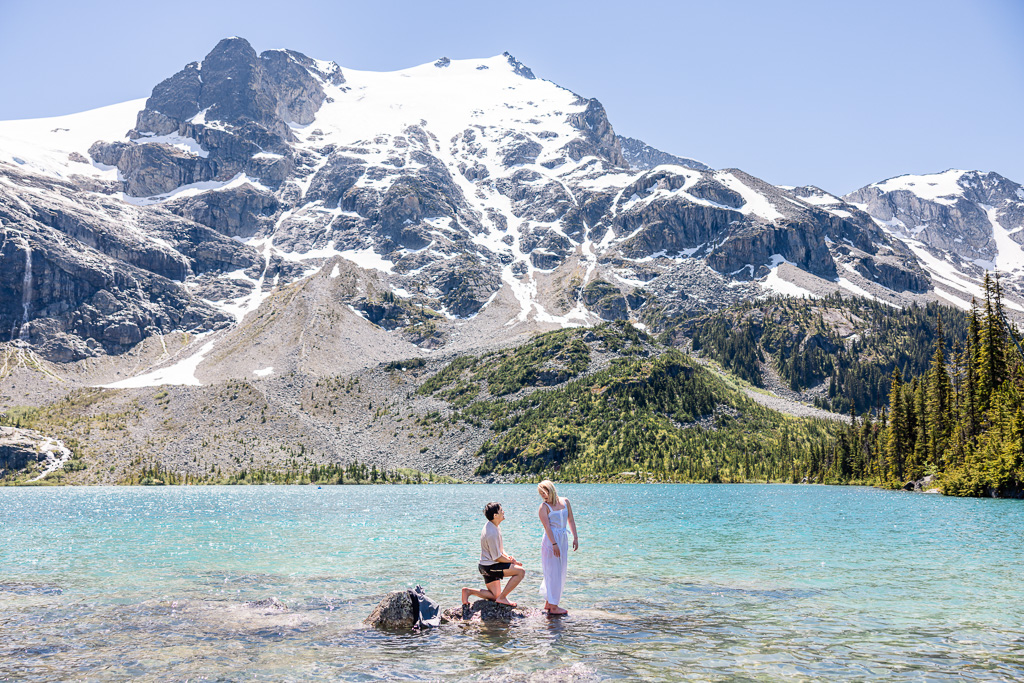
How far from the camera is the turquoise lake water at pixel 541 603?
15727 mm

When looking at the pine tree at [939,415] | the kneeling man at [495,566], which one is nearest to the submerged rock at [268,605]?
the kneeling man at [495,566]

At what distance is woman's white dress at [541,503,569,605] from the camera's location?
19781 mm

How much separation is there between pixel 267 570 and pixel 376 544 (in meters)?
10.1

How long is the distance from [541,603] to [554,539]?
15.8ft

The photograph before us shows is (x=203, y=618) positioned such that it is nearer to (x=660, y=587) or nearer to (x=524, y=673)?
(x=524, y=673)

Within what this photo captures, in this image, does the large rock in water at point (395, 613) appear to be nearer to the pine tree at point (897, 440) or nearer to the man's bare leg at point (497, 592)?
the man's bare leg at point (497, 592)

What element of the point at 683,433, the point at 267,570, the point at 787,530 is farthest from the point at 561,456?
the point at 267,570

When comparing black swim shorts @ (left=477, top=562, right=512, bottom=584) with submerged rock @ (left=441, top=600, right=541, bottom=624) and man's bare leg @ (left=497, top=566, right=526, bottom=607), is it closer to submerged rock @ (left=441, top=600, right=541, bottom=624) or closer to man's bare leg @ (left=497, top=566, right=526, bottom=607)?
man's bare leg @ (left=497, top=566, right=526, bottom=607)

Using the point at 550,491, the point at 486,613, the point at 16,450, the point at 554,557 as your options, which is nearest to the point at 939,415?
the point at 554,557

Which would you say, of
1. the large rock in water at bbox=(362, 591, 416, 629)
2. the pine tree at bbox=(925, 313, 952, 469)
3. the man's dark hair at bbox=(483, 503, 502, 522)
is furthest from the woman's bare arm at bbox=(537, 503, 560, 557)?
the pine tree at bbox=(925, 313, 952, 469)

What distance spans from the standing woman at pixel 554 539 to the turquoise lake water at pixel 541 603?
3.25 ft

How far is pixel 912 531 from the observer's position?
1751 inches

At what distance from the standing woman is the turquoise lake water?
99 centimetres

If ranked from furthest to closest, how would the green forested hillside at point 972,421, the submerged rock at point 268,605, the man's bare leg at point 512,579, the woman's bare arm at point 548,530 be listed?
the green forested hillside at point 972,421 → the submerged rock at point 268,605 → the man's bare leg at point 512,579 → the woman's bare arm at point 548,530
